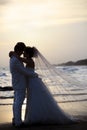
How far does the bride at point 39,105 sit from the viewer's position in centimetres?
1235

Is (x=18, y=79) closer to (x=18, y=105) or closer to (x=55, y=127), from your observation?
(x=18, y=105)

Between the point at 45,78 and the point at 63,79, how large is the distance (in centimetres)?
58

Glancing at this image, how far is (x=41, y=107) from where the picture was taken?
487 inches

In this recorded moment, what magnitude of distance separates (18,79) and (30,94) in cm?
54

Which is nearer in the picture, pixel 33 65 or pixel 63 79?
pixel 33 65

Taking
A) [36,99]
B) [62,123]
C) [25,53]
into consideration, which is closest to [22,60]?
[25,53]

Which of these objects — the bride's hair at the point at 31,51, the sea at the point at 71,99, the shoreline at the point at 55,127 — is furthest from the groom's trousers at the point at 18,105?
the sea at the point at 71,99

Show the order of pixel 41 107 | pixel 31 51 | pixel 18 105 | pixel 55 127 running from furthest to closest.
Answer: pixel 31 51 < pixel 41 107 < pixel 18 105 < pixel 55 127

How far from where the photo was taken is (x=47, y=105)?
12.5 metres

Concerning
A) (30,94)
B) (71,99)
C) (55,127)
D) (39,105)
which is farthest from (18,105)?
(71,99)

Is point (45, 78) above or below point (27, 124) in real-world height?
above

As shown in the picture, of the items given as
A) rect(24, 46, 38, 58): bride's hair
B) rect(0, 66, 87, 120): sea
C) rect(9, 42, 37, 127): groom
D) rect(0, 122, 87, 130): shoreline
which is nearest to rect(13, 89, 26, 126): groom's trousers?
rect(9, 42, 37, 127): groom

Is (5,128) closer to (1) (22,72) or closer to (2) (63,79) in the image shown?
(1) (22,72)

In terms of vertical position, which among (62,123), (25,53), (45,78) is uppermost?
(25,53)
